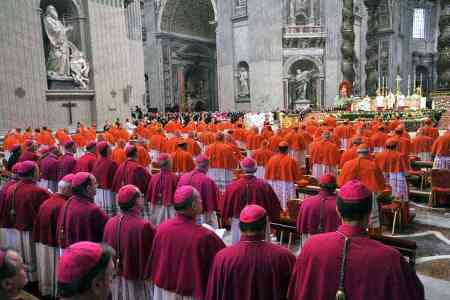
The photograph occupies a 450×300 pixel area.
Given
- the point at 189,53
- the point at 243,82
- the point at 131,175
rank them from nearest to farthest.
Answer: the point at 131,175, the point at 243,82, the point at 189,53

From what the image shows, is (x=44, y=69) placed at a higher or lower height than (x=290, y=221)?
higher

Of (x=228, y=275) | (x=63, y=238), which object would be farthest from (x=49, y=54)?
(x=228, y=275)

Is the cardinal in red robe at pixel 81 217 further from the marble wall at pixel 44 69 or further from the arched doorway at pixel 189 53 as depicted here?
the arched doorway at pixel 189 53

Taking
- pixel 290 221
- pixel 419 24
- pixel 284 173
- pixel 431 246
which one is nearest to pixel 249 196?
pixel 290 221

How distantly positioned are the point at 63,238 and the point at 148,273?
129 centimetres

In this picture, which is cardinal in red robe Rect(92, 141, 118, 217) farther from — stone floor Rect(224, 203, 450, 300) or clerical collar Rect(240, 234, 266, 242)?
clerical collar Rect(240, 234, 266, 242)

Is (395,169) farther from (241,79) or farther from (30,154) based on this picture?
(241,79)

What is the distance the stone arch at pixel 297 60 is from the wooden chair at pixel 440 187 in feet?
85.1

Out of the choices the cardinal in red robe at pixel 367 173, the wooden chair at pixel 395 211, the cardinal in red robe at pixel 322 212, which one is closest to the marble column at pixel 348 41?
the wooden chair at pixel 395 211

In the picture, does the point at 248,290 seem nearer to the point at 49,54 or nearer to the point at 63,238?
the point at 63,238

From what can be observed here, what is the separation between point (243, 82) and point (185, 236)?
31.7 metres

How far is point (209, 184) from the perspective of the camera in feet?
19.7

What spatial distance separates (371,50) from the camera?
113ft

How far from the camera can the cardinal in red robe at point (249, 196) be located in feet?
17.8
